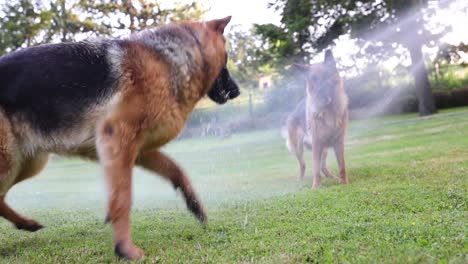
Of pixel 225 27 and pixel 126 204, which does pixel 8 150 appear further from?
pixel 225 27

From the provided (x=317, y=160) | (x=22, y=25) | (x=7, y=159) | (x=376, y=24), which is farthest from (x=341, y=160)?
(x=22, y=25)

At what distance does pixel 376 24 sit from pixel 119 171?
18.9 metres

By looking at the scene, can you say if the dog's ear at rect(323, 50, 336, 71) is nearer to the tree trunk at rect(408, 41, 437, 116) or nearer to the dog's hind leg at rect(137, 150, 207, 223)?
the dog's hind leg at rect(137, 150, 207, 223)

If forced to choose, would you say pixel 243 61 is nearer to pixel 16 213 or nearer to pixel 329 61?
pixel 329 61

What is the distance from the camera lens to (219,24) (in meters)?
3.66

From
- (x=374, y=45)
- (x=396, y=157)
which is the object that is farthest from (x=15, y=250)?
(x=374, y=45)

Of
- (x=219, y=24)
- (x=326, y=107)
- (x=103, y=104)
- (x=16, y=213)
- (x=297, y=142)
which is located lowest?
(x=297, y=142)

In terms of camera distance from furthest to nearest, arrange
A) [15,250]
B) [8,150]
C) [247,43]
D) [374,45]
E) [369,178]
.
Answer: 1. [247,43]
2. [374,45]
3. [369,178]
4. [15,250]
5. [8,150]

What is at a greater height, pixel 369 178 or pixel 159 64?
pixel 159 64

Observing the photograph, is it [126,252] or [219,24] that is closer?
[126,252]

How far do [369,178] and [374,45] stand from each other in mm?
15758

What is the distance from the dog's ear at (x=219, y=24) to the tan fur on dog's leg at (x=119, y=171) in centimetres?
110

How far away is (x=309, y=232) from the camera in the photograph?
3.18 meters

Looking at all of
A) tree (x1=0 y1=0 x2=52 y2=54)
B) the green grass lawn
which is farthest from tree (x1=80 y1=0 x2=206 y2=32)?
the green grass lawn
